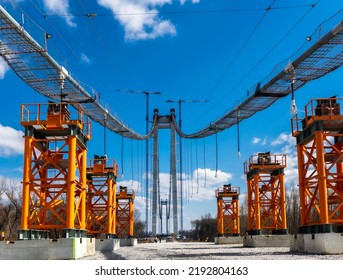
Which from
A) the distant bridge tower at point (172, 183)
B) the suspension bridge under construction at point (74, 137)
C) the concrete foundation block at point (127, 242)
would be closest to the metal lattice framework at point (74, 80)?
the suspension bridge under construction at point (74, 137)

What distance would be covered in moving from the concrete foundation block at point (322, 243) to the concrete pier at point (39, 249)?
1417cm

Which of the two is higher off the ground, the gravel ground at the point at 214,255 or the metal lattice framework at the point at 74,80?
the metal lattice framework at the point at 74,80

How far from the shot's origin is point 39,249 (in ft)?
90.2

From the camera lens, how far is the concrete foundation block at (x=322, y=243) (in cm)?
2744

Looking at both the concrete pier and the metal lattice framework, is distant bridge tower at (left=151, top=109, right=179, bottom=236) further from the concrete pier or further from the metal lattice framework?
the concrete pier

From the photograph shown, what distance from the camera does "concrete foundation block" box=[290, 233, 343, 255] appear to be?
27438 mm

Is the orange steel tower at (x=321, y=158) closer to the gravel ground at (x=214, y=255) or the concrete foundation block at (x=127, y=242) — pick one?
the gravel ground at (x=214, y=255)

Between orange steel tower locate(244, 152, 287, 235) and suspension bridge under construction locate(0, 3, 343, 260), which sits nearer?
suspension bridge under construction locate(0, 3, 343, 260)

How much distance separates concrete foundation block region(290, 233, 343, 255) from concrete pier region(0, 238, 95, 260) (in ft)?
46.5

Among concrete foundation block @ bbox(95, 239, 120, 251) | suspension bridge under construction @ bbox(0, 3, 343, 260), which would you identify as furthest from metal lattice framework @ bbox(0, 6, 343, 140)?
concrete foundation block @ bbox(95, 239, 120, 251)

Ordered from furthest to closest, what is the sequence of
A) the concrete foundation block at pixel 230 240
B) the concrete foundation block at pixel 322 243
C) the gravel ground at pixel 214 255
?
the concrete foundation block at pixel 230 240 < the concrete foundation block at pixel 322 243 < the gravel ground at pixel 214 255

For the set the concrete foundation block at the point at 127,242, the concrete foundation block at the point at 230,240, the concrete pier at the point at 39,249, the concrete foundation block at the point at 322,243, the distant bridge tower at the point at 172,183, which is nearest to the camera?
the concrete pier at the point at 39,249

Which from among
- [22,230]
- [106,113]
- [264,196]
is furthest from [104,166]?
[22,230]

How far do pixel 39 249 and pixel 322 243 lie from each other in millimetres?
16209
